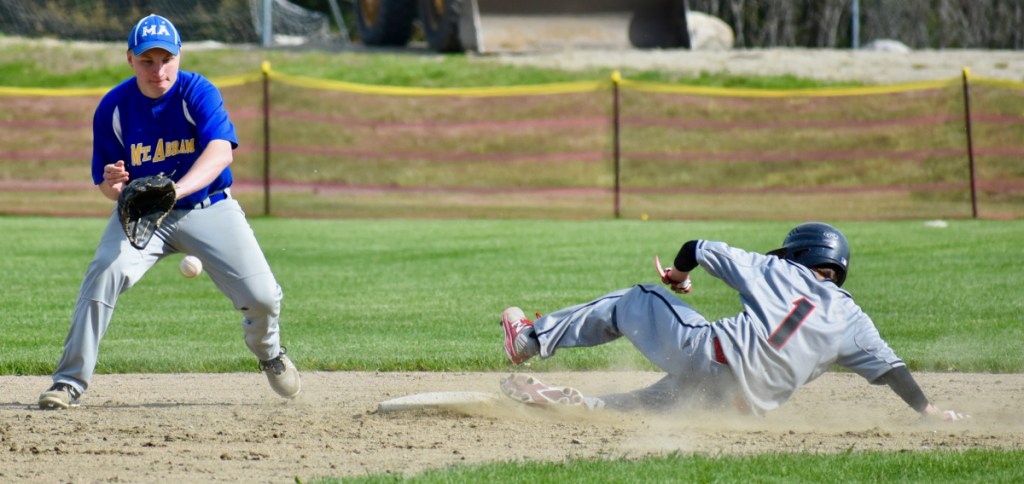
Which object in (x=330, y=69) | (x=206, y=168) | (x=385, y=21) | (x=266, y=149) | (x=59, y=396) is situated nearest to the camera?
(x=206, y=168)

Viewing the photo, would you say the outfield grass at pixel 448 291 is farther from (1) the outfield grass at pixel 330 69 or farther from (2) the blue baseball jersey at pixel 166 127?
(1) the outfield grass at pixel 330 69

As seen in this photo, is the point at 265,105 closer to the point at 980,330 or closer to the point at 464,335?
the point at 464,335

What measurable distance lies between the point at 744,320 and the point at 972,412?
1611 mm

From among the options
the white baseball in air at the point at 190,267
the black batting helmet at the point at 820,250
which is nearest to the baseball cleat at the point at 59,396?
the white baseball in air at the point at 190,267

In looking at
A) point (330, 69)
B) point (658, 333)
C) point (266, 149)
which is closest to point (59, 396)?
point (658, 333)

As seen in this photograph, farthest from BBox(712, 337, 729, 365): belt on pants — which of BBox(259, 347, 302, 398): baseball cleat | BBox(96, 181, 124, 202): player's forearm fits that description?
BBox(96, 181, 124, 202): player's forearm

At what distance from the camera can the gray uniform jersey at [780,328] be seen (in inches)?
205

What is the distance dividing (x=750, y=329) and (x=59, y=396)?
3.16 metres

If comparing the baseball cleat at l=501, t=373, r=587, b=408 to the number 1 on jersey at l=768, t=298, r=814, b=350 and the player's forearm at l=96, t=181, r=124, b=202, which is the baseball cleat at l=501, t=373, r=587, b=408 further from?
the player's forearm at l=96, t=181, r=124, b=202

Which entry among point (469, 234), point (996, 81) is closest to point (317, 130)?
point (469, 234)

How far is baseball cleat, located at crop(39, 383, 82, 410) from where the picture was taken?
18.5 feet

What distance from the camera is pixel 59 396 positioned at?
565 cm

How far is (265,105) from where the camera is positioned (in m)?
17.8

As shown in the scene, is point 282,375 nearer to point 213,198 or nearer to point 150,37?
point 213,198
